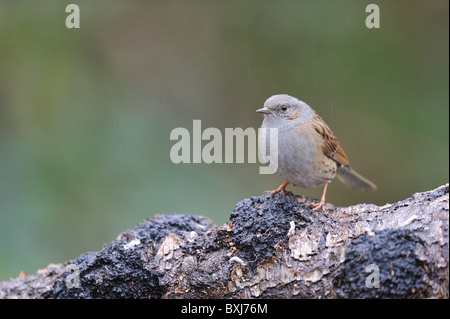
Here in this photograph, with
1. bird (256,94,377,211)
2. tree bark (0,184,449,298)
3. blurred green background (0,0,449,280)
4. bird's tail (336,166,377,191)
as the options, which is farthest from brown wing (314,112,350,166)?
blurred green background (0,0,449,280)

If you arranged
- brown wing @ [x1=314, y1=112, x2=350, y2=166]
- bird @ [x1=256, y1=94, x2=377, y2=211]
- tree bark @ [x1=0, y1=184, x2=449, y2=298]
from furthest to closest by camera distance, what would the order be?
brown wing @ [x1=314, y1=112, x2=350, y2=166] → bird @ [x1=256, y1=94, x2=377, y2=211] → tree bark @ [x1=0, y1=184, x2=449, y2=298]

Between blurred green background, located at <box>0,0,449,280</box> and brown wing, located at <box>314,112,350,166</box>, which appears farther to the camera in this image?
blurred green background, located at <box>0,0,449,280</box>

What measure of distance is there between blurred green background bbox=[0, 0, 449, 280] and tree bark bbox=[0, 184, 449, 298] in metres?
1.78

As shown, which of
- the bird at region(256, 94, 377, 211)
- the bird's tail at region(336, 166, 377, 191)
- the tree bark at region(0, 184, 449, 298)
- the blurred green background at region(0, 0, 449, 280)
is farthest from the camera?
the blurred green background at region(0, 0, 449, 280)

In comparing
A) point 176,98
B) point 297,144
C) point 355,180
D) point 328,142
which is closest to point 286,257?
point 297,144

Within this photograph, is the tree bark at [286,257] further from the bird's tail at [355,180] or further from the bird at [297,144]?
the bird's tail at [355,180]

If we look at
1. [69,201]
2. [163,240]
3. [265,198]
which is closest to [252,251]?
[265,198]

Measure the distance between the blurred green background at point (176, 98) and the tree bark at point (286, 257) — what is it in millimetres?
1778

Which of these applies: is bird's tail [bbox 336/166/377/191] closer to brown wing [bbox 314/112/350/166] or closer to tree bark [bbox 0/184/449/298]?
brown wing [bbox 314/112/350/166]

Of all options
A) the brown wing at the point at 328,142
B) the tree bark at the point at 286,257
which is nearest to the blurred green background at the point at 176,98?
the brown wing at the point at 328,142

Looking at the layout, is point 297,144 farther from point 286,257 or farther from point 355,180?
point 355,180

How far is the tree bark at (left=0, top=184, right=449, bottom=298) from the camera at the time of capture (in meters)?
2.15

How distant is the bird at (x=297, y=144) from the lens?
320 centimetres

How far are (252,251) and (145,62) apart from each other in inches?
154
